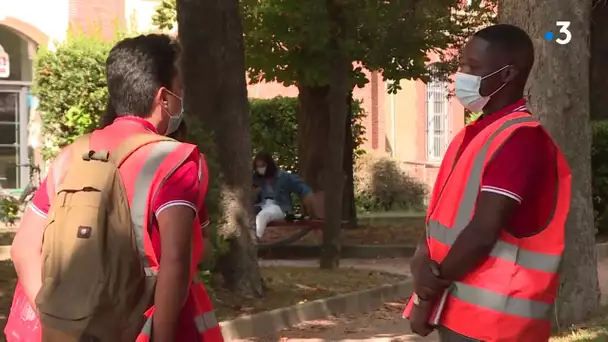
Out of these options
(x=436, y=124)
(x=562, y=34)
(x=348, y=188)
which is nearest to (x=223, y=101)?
(x=562, y=34)

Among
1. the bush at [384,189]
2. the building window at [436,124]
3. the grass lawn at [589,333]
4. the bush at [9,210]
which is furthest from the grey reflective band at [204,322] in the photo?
the building window at [436,124]

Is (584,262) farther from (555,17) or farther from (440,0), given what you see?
(440,0)

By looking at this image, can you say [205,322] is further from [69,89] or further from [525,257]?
[69,89]

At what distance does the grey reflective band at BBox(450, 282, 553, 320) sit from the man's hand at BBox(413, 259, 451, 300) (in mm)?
48

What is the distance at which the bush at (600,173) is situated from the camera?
1511 cm

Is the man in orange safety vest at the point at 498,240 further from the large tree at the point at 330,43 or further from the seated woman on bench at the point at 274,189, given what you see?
the seated woman on bench at the point at 274,189

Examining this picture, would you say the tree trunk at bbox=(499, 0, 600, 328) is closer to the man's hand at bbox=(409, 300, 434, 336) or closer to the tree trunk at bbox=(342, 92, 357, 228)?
the man's hand at bbox=(409, 300, 434, 336)

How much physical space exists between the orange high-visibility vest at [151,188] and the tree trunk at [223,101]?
6102mm

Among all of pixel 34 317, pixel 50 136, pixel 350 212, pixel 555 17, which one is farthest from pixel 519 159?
pixel 50 136

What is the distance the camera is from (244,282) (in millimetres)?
9344

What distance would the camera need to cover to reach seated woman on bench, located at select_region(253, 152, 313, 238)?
533 inches

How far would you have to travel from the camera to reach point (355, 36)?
1384cm

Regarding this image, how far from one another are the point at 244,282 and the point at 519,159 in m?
6.25

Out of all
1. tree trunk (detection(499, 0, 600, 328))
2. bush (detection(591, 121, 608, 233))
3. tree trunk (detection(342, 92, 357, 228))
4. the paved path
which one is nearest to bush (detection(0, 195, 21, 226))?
tree trunk (detection(342, 92, 357, 228))
